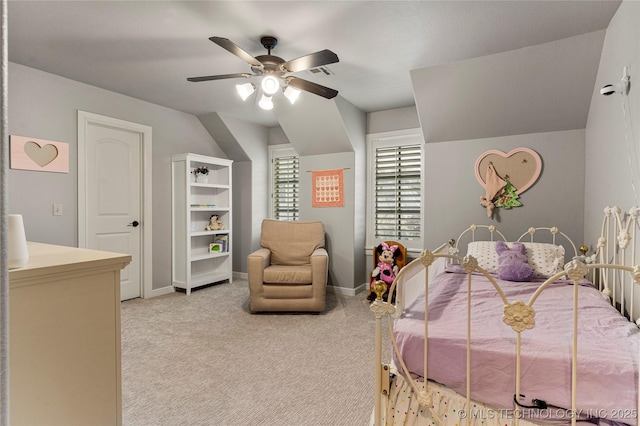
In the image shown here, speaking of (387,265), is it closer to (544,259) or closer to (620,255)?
(544,259)

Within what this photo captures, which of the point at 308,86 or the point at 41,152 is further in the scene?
the point at 41,152

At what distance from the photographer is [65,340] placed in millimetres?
1060

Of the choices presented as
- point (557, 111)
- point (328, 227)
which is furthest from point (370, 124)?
point (557, 111)

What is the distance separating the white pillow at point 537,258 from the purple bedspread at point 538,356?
95 cm

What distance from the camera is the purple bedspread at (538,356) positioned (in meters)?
1.00

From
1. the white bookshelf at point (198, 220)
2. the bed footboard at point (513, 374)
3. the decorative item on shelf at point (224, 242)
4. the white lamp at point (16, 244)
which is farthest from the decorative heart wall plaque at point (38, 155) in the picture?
the bed footboard at point (513, 374)

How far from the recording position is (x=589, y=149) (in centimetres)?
281

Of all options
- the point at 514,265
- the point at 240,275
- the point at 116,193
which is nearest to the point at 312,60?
the point at 514,265

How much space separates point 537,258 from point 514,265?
1.10 feet

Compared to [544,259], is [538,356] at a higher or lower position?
lower

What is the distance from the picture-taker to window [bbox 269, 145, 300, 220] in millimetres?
5016

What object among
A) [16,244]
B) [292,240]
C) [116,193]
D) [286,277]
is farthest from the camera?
[292,240]

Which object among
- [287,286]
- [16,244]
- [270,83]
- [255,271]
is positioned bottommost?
[287,286]

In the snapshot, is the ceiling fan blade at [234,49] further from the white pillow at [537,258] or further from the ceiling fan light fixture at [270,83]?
the white pillow at [537,258]
